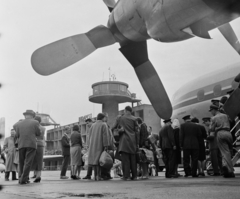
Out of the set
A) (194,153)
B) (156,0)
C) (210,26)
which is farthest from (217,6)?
(194,153)

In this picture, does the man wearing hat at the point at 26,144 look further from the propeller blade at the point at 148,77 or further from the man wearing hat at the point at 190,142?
the man wearing hat at the point at 190,142

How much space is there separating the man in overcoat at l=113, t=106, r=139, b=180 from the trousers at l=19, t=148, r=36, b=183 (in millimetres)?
1856

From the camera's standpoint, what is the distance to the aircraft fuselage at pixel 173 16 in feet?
9.96

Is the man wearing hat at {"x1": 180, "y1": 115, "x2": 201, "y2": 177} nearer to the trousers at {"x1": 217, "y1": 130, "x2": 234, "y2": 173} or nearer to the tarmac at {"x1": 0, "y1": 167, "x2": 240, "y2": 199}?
the trousers at {"x1": 217, "y1": 130, "x2": 234, "y2": 173}

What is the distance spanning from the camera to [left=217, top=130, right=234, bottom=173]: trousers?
6.36m

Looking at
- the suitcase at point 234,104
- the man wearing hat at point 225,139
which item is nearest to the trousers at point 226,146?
the man wearing hat at point 225,139

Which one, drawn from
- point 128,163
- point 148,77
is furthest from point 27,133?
point 148,77

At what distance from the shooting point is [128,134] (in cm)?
677

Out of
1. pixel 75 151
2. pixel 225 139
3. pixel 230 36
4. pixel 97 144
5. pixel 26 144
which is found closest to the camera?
pixel 230 36

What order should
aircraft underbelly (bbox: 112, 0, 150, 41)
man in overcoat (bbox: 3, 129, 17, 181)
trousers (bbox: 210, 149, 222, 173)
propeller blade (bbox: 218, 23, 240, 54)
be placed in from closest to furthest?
aircraft underbelly (bbox: 112, 0, 150, 41), propeller blade (bbox: 218, 23, 240, 54), trousers (bbox: 210, 149, 222, 173), man in overcoat (bbox: 3, 129, 17, 181)

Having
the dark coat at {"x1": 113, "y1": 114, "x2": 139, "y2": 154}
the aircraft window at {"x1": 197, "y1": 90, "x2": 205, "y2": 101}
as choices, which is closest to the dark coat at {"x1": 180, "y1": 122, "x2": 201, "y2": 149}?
the dark coat at {"x1": 113, "y1": 114, "x2": 139, "y2": 154}

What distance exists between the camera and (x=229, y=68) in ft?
42.8

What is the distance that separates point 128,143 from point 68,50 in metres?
2.95

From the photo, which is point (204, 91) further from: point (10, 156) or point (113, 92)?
point (10, 156)
